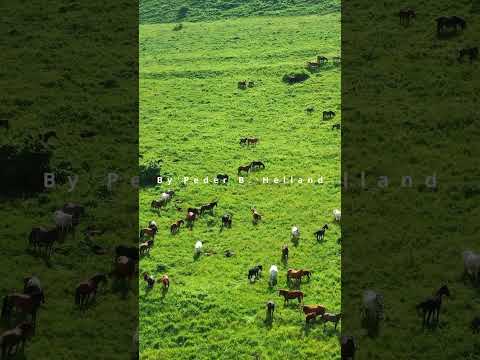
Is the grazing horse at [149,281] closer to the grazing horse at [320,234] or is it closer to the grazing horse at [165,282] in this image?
the grazing horse at [165,282]

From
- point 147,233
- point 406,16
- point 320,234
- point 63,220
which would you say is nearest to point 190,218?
point 147,233

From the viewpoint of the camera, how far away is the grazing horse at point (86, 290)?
Answer: 25812mm

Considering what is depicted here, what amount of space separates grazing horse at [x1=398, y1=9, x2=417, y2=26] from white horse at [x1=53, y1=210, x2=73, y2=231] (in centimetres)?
3929

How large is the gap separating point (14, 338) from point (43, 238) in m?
8.07

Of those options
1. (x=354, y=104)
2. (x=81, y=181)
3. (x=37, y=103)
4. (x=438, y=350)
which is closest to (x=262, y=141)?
(x=354, y=104)

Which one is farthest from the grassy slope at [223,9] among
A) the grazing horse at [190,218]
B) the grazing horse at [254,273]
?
the grazing horse at [254,273]

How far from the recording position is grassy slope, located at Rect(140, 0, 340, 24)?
73.8 metres

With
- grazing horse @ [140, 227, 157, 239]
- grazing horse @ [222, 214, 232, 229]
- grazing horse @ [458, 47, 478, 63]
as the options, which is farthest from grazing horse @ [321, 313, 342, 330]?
grazing horse @ [458, 47, 478, 63]

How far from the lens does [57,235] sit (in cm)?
3070

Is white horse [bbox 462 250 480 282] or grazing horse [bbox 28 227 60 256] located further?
grazing horse [bbox 28 227 60 256]

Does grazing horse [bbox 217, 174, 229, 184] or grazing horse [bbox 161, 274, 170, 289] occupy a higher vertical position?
grazing horse [bbox 217, 174, 229, 184]

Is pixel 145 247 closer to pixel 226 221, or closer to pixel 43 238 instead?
pixel 43 238

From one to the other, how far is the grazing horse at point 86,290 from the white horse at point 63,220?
6.48 meters

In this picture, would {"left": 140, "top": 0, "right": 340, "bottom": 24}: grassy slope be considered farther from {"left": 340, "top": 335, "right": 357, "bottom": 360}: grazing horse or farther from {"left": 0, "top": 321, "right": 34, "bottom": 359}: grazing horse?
{"left": 0, "top": 321, "right": 34, "bottom": 359}: grazing horse
